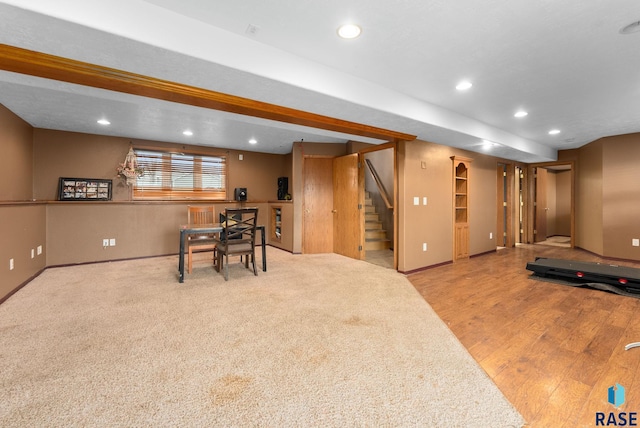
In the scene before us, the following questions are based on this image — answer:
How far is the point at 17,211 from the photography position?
3393 millimetres

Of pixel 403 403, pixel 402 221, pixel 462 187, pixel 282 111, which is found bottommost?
pixel 403 403

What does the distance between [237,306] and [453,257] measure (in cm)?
395

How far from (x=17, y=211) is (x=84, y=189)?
5.65 ft

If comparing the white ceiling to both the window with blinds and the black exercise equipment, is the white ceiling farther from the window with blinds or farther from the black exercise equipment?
Answer: the black exercise equipment

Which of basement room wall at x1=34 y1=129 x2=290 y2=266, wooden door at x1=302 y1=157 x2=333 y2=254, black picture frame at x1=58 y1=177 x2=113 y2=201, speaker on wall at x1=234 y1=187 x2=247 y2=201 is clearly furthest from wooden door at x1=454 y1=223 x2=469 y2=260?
black picture frame at x1=58 y1=177 x2=113 y2=201

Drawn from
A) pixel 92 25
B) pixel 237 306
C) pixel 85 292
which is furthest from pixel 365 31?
pixel 85 292

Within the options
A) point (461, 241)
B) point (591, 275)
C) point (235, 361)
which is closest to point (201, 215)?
point (235, 361)

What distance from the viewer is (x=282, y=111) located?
9.69 feet

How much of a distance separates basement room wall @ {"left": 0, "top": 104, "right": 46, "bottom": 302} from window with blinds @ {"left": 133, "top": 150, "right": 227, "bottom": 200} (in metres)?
1.49

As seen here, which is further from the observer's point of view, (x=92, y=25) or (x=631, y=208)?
(x=631, y=208)

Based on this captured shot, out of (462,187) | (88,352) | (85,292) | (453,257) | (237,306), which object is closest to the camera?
(88,352)

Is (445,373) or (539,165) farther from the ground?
(539,165)

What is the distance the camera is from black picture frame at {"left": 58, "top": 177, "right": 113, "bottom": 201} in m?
4.79

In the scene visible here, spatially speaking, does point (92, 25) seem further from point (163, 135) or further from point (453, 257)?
point (453, 257)
